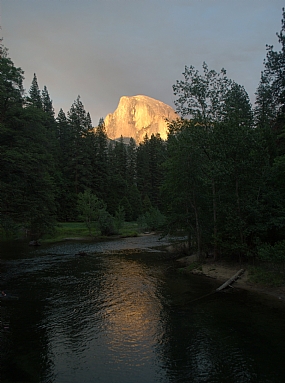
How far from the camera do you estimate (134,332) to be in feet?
42.9

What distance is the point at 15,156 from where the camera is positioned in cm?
2269

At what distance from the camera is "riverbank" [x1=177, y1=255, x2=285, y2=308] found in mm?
17703

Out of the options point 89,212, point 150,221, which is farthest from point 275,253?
point 150,221

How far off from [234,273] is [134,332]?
12.2 meters

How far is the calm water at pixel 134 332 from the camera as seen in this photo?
32.2 feet

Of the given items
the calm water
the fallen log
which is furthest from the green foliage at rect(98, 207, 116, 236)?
the fallen log

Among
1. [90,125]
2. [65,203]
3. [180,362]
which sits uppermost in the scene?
[90,125]

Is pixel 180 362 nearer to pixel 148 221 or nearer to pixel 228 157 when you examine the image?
pixel 228 157

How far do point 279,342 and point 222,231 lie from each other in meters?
13.5

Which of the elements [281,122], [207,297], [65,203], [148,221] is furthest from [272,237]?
[65,203]

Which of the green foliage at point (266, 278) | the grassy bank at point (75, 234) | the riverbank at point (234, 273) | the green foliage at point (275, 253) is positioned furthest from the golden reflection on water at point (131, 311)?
the grassy bank at point (75, 234)

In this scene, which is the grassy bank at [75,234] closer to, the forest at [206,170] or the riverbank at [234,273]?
the forest at [206,170]

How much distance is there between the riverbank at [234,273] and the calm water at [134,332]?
1.08 meters

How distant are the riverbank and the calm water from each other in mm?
1083
